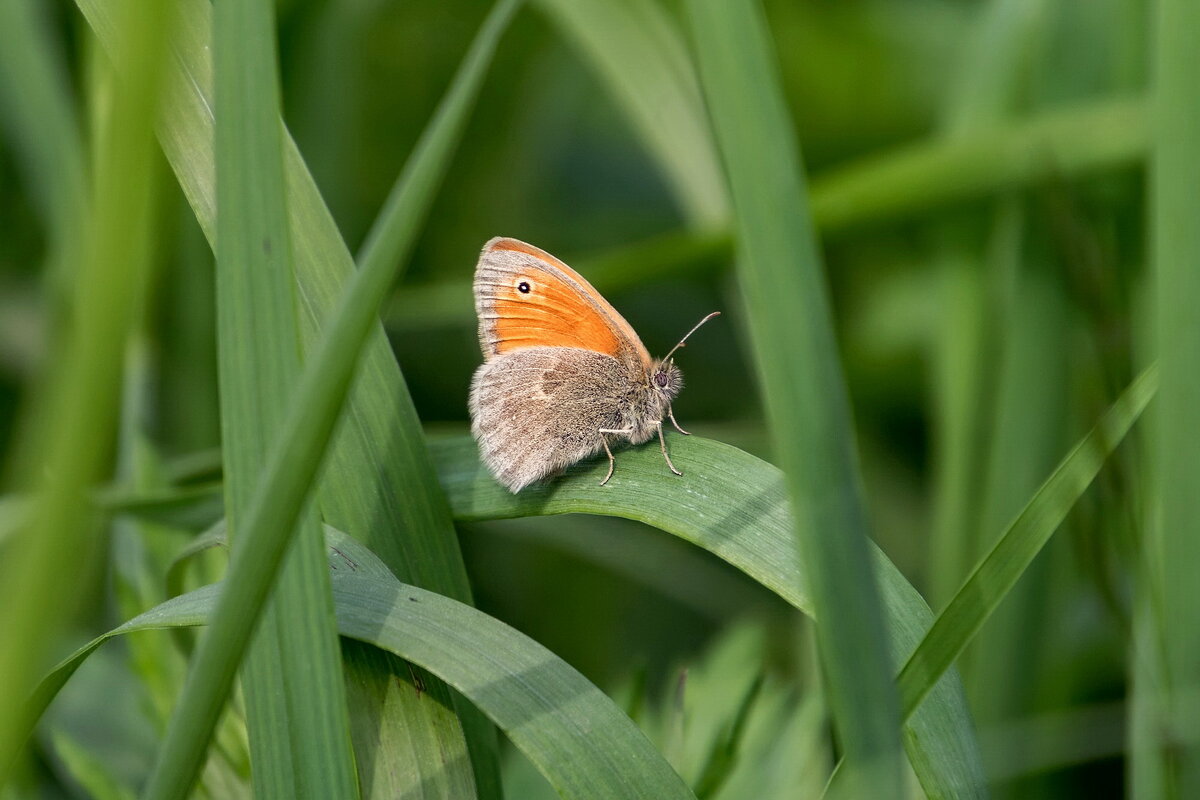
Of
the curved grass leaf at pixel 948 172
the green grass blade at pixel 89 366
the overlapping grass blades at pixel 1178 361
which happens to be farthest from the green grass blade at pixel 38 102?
the overlapping grass blades at pixel 1178 361

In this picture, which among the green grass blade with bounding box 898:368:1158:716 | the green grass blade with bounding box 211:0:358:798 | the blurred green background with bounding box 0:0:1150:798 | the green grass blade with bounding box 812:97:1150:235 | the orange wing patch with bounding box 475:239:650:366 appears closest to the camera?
the green grass blade with bounding box 211:0:358:798

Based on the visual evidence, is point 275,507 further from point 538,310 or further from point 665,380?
point 665,380

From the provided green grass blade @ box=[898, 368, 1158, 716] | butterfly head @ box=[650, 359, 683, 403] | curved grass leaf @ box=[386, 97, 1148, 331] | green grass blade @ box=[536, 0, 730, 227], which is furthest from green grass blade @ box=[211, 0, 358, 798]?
green grass blade @ box=[536, 0, 730, 227]

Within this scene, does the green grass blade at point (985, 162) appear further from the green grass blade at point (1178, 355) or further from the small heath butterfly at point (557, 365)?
the green grass blade at point (1178, 355)

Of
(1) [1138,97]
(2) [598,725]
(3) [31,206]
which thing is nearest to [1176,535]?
(2) [598,725]

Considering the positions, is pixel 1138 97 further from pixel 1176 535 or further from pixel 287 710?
pixel 287 710

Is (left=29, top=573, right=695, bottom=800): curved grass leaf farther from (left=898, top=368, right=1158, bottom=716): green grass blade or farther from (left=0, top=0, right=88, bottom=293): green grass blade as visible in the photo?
(left=0, top=0, right=88, bottom=293): green grass blade

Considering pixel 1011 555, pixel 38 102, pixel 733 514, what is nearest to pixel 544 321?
pixel 733 514
